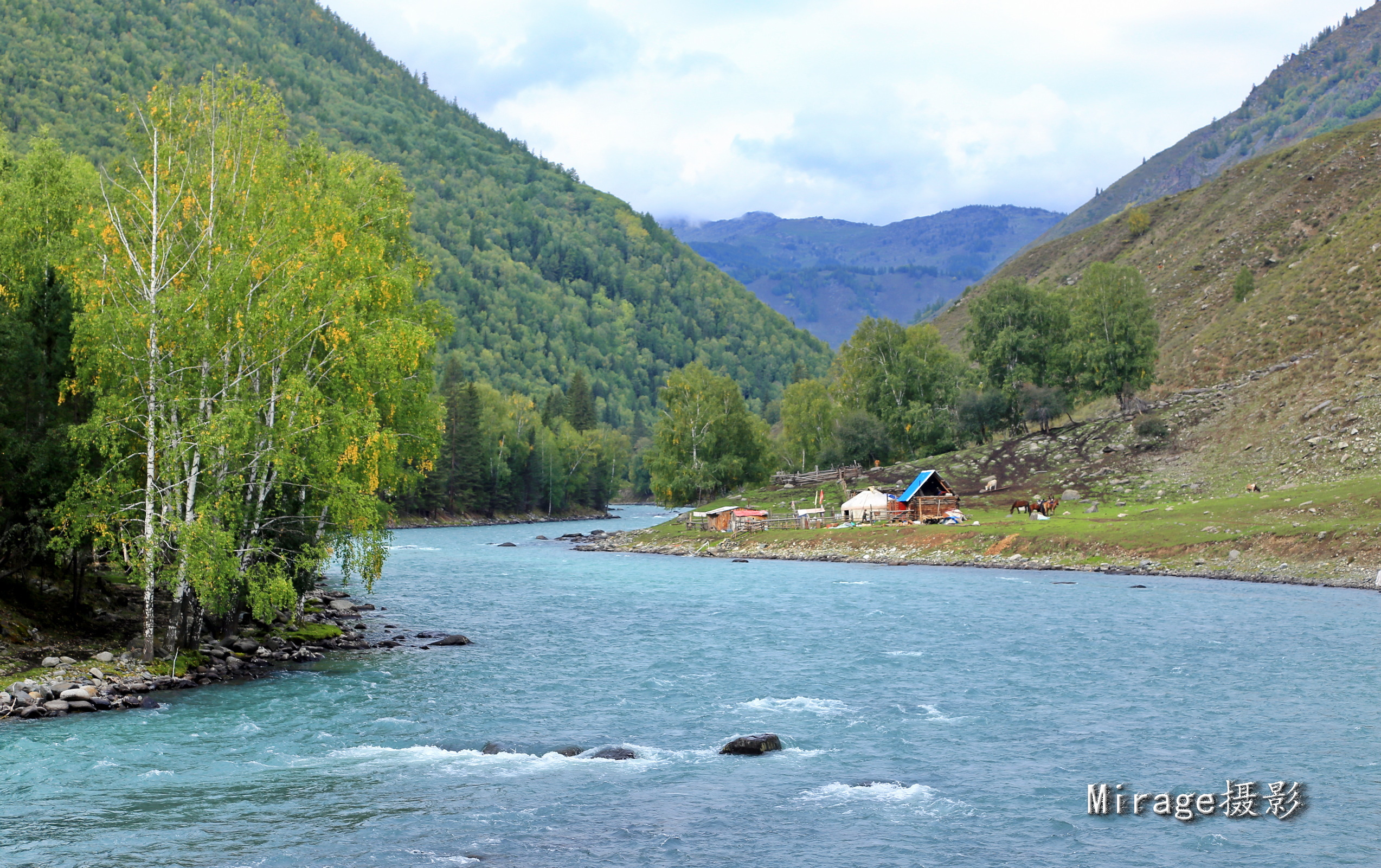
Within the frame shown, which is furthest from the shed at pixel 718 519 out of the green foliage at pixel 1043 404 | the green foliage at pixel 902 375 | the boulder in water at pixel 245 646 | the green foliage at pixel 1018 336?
the boulder in water at pixel 245 646

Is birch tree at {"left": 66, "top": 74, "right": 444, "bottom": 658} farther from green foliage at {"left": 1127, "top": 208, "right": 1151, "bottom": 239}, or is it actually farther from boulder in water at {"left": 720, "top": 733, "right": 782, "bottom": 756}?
green foliage at {"left": 1127, "top": 208, "right": 1151, "bottom": 239}

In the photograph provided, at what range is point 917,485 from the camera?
90312 mm

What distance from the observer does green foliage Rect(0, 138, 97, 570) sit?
95.7 feet

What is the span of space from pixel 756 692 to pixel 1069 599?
89.4 feet

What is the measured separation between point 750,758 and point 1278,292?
11611cm

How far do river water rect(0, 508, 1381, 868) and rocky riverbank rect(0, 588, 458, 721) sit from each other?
97cm

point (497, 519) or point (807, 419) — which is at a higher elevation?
point (807, 419)

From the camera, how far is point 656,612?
51.0 metres

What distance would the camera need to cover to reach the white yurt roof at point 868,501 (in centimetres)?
9394

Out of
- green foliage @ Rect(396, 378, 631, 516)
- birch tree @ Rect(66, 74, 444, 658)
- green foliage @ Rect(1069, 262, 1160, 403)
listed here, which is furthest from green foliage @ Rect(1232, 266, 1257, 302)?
birch tree @ Rect(66, 74, 444, 658)

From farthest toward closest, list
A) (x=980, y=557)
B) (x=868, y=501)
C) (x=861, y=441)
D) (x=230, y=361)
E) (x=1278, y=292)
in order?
(x=1278, y=292) → (x=861, y=441) → (x=868, y=501) → (x=980, y=557) → (x=230, y=361)

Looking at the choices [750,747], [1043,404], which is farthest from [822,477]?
[750,747]

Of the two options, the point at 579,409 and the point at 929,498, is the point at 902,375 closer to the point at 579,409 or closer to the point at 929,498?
the point at 929,498

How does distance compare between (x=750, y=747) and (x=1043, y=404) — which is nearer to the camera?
(x=750, y=747)
